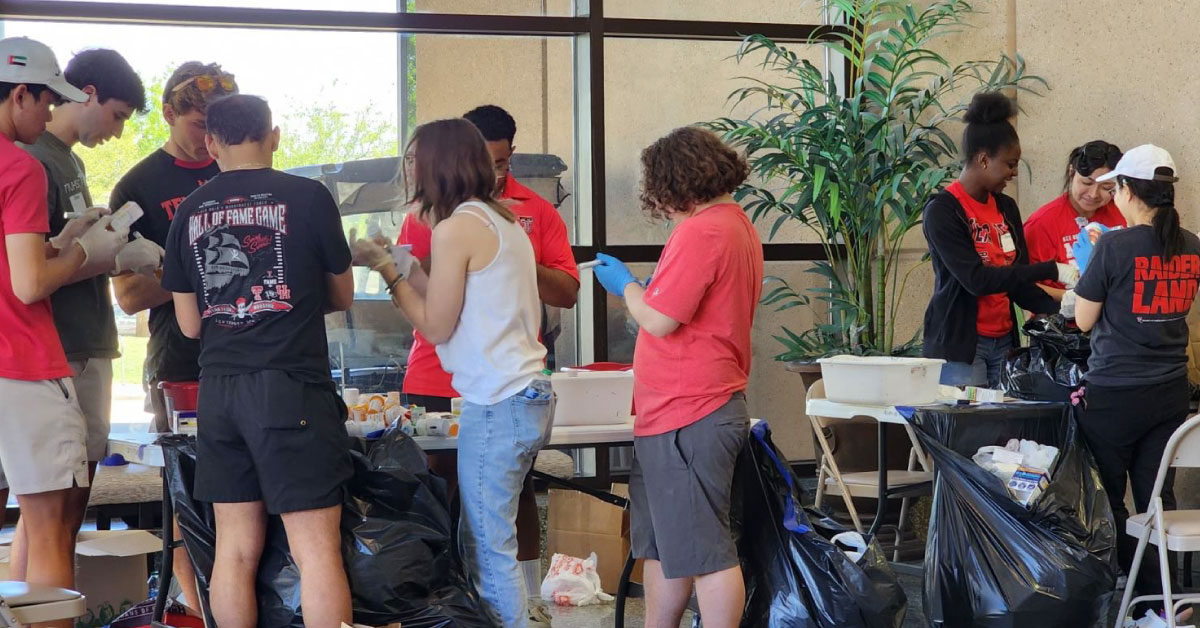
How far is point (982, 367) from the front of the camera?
4031mm

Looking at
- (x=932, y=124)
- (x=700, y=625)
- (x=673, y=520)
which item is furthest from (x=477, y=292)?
(x=932, y=124)

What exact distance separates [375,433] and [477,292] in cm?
48

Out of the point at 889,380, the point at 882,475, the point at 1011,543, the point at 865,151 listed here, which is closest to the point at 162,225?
the point at 889,380

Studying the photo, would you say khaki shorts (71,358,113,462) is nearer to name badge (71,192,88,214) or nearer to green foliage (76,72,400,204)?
name badge (71,192,88,214)

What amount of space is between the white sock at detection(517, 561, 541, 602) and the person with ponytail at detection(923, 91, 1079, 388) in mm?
1596

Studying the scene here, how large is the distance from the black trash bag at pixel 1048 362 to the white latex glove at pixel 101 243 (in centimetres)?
275

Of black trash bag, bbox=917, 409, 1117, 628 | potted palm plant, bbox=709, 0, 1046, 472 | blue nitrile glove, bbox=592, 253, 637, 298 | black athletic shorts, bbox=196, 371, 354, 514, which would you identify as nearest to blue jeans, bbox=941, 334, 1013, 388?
black trash bag, bbox=917, 409, 1117, 628

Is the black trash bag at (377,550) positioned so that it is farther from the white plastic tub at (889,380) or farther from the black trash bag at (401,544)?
the white plastic tub at (889,380)

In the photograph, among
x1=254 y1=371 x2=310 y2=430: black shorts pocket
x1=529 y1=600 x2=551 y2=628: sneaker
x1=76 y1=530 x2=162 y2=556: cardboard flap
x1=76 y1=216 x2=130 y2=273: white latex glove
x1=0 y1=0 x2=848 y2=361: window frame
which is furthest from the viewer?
x1=0 y1=0 x2=848 y2=361: window frame

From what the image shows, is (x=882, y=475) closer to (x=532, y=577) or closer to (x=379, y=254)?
(x=532, y=577)

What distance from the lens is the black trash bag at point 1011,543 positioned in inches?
124

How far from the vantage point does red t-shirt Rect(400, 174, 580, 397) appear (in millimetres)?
3307

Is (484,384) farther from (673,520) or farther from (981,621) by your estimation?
(981,621)

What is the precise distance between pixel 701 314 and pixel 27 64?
1640mm
